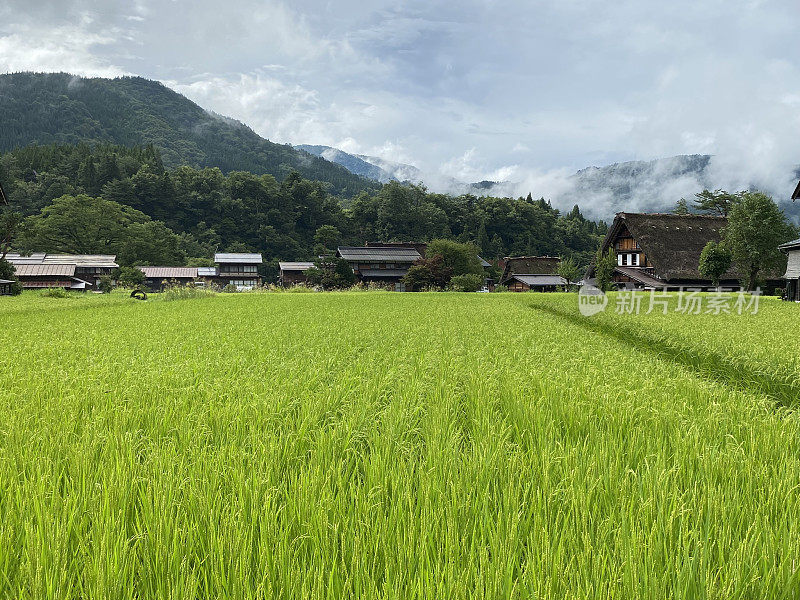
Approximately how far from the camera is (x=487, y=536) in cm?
159

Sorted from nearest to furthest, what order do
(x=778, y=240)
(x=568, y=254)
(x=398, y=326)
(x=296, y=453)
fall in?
1. (x=296, y=453)
2. (x=398, y=326)
3. (x=778, y=240)
4. (x=568, y=254)

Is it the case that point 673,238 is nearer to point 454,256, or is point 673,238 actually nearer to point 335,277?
point 454,256

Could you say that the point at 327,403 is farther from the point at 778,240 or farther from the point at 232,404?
the point at 778,240

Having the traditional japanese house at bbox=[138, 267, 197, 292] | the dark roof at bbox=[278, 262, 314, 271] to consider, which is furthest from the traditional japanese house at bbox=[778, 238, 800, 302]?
the traditional japanese house at bbox=[138, 267, 197, 292]

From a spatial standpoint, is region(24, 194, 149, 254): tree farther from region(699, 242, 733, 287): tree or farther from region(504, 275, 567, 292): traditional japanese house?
region(699, 242, 733, 287): tree

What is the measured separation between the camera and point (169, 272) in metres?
52.8

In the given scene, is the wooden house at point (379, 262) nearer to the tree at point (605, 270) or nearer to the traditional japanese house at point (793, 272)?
the tree at point (605, 270)

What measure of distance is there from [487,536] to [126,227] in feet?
197

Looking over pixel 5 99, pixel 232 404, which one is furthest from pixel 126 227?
pixel 5 99

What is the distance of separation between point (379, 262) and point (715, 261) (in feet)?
116

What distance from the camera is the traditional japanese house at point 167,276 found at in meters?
51.3

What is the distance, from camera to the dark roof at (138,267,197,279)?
5175 centimetres

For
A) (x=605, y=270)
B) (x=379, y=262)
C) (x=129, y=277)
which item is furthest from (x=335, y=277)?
(x=605, y=270)

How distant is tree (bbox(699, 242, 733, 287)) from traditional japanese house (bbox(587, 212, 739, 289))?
8.46 feet
